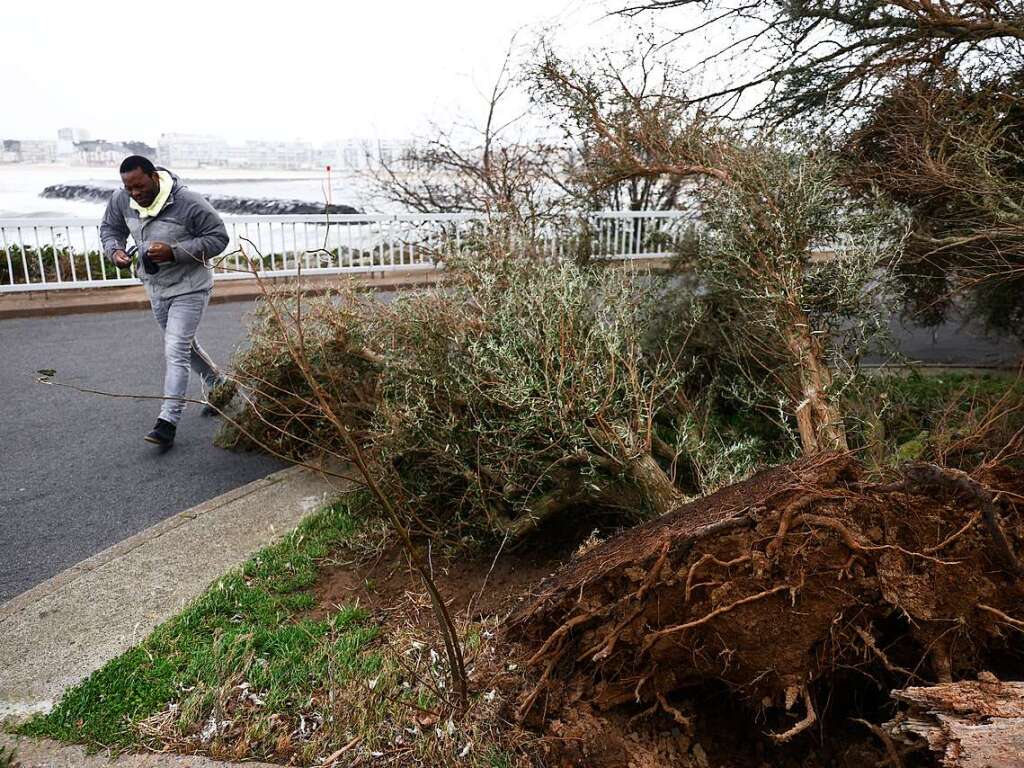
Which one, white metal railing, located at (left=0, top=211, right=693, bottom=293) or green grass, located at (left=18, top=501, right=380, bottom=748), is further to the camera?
white metal railing, located at (left=0, top=211, right=693, bottom=293)

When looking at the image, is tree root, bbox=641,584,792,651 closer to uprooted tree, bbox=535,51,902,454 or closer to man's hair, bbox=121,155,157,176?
uprooted tree, bbox=535,51,902,454

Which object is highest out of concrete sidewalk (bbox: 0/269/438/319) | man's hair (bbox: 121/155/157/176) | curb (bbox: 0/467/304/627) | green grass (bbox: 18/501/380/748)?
man's hair (bbox: 121/155/157/176)

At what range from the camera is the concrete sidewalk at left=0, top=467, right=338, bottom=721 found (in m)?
3.15

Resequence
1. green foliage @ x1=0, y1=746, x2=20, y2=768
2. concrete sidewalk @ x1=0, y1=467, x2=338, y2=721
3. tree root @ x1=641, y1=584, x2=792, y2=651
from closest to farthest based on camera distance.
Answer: tree root @ x1=641, y1=584, x2=792, y2=651 < green foliage @ x1=0, y1=746, x2=20, y2=768 < concrete sidewalk @ x1=0, y1=467, x2=338, y2=721

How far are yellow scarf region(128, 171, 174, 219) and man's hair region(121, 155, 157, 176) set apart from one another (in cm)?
14

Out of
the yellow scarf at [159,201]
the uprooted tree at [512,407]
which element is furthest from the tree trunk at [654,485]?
the yellow scarf at [159,201]

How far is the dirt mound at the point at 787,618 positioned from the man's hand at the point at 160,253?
429cm

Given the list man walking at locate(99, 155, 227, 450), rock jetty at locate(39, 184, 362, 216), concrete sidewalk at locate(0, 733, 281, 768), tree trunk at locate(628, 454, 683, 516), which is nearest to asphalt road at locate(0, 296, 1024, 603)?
man walking at locate(99, 155, 227, 450)

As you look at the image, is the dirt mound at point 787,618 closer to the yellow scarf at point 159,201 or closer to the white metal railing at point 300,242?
the yellow scarf at point 159,201

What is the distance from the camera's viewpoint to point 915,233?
532 centimetres

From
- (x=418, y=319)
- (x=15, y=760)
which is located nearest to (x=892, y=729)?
(x=15, y=760)

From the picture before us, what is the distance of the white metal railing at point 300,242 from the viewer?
36.0 ft

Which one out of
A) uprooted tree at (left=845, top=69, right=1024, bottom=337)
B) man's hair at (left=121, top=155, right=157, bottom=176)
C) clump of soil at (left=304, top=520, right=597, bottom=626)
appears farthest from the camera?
man's hair at (left=121, top=155, right=157, bottom=176)

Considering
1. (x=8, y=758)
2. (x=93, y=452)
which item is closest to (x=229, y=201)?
(x=93, y=452)
